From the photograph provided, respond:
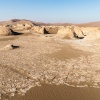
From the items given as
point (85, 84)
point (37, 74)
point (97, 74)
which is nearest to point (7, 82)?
point (37, 74)

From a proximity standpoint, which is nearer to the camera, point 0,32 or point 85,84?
point 85,84

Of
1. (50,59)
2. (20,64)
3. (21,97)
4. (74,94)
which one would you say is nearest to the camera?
(21,97)

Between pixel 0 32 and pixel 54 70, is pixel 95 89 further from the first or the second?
pixel 0 32

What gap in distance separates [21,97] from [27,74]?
10.7ft

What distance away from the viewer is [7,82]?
10695 mm

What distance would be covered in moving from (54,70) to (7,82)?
146 inches

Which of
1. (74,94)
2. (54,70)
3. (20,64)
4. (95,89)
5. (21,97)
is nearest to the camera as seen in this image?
(21,97)

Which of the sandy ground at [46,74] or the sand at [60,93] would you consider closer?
the sand at [60,93]

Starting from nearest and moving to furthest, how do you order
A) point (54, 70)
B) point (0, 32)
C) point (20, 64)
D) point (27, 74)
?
1. point (27, 74)
2. point (54, 70)
3. point (20, 64)
4. point (0, 32)

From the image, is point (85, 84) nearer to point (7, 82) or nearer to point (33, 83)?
point (33, 83)

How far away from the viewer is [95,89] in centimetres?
1044

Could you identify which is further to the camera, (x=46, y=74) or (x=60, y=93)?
(x=46, y=74)

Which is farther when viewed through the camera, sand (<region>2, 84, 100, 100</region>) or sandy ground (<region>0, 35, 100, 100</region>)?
sandy ground (<region>0, 35, 100, 100</region>)

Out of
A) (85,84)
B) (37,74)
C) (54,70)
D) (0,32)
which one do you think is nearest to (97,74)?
(85,84)
